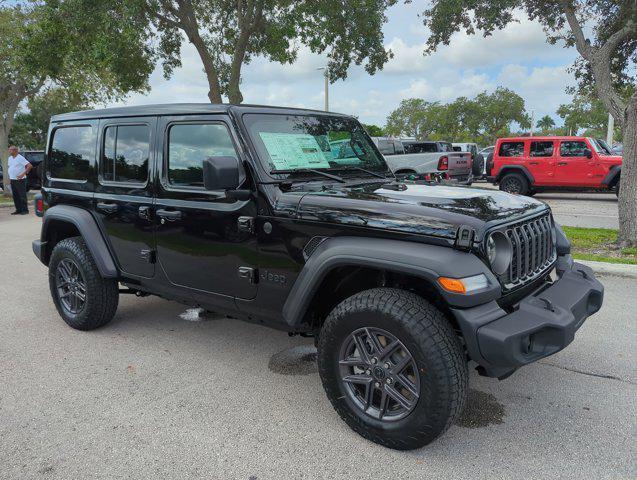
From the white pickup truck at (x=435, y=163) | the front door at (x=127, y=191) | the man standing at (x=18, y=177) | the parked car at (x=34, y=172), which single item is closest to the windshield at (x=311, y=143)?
the front door at (x=127, y=191)

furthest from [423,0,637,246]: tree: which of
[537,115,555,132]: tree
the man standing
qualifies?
[537,115,555,132]: tree

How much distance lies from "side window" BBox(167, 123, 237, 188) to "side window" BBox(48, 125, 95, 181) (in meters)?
1.06

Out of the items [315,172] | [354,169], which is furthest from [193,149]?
[354,169]

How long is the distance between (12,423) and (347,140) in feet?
9.68

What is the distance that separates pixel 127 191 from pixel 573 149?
13.5 m

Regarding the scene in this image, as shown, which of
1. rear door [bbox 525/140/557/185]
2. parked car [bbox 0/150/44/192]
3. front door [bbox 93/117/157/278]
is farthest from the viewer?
parked car [bbox 0/150/44/192]

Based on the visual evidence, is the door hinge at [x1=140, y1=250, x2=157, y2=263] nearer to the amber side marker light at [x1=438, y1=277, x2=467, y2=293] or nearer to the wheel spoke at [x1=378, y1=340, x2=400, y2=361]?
the wheel spoke at [x1=378, y1=340, x2=400, y2=361]

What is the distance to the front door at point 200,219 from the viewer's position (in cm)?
326

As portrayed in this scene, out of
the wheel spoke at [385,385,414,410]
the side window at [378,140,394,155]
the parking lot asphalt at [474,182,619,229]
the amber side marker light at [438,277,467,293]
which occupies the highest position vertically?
the side window at [378,140,394,155]

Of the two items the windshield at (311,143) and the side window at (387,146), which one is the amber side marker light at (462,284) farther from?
the side window at (387,146)

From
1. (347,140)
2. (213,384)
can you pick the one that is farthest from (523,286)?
(213,384)

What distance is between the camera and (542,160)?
1449 centimetres

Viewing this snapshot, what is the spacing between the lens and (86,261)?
14.0ft

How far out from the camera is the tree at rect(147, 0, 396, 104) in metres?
12.4
